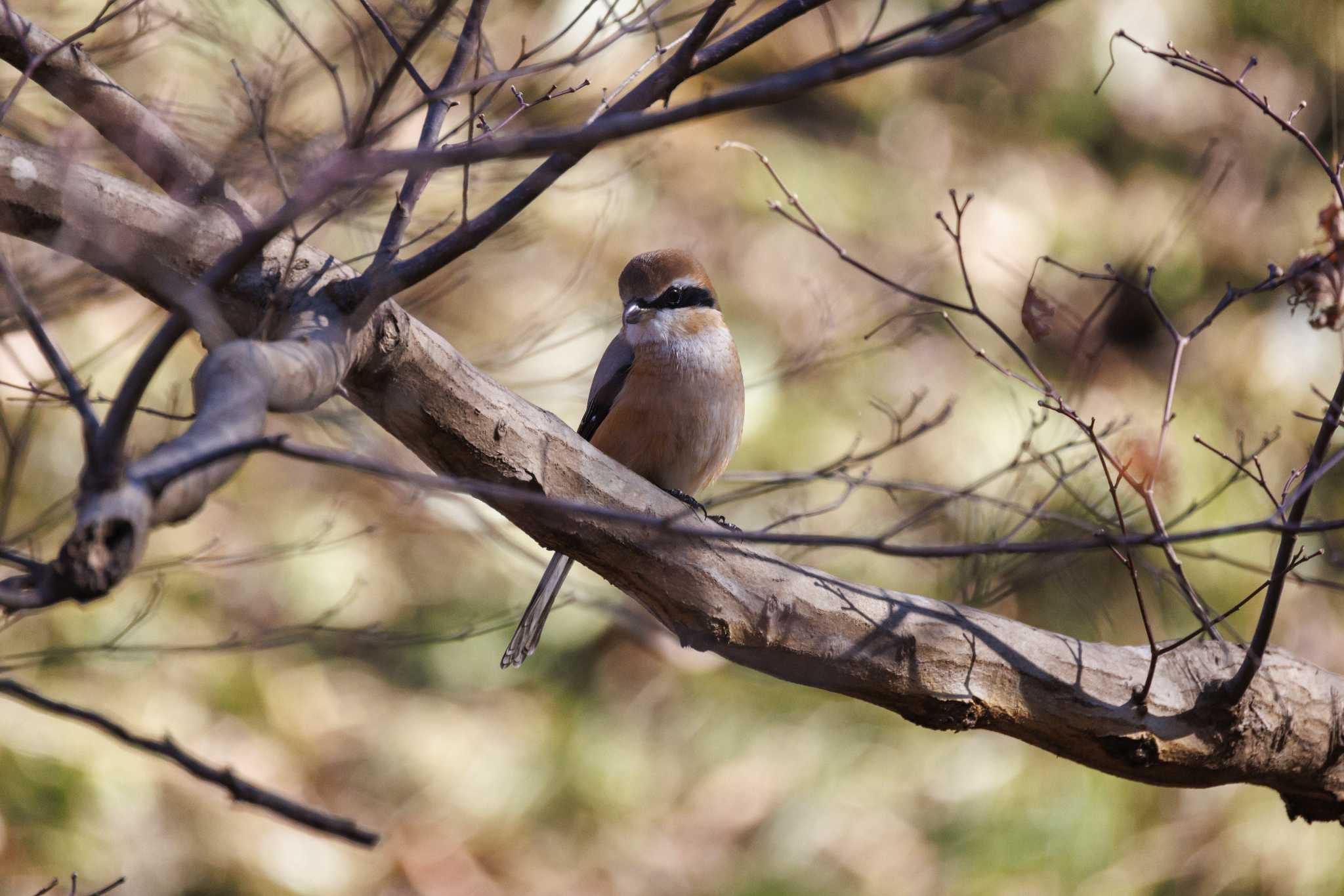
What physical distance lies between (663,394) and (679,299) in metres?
0.33

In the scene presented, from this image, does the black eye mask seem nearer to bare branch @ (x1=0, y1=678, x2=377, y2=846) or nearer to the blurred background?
the blurred background

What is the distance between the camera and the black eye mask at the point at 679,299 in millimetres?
3037

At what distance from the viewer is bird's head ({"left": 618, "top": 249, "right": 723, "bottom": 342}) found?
3010 mm

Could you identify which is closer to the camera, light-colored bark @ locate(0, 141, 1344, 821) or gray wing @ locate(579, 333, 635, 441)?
light-colored bark @ locate(0, 141, 1344, 821)

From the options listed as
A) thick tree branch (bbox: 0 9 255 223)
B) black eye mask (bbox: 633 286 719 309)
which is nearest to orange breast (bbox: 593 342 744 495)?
black eye mask (bbox: 633 286 719 309)

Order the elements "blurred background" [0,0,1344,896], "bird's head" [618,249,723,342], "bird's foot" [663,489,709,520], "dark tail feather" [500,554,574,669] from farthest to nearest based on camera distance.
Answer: "blurred background" [0,0,1344,896]
"bird's head" [618,249,723,342]
"dark tail feather" [500,554,574,669]
"bird's foot" [663,489,709,520]

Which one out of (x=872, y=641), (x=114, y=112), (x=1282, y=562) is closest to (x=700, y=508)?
(x=872, y=641)

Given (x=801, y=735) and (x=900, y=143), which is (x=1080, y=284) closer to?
(x=900, y=143)

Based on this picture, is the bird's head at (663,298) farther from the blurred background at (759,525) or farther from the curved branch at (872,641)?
the curved branch at (872,641)

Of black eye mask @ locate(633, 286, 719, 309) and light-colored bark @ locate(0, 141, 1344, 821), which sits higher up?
black eye mask @ locate(633, 286, 719, 309)

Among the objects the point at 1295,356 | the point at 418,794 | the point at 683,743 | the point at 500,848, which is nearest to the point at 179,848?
the point at 418,794

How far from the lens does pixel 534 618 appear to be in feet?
9.24

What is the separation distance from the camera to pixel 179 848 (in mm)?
4410

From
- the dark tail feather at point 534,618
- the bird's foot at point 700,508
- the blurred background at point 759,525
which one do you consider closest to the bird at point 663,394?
the dark tail feather at point 534,618
